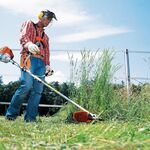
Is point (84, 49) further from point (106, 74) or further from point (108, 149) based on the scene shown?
point (108, 149)

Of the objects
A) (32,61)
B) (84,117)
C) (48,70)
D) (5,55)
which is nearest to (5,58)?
(5,55)

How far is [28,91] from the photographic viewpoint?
25.4ft

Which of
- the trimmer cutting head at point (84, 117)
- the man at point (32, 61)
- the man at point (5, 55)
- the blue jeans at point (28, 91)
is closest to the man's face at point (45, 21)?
→ the man at point (32, 61)

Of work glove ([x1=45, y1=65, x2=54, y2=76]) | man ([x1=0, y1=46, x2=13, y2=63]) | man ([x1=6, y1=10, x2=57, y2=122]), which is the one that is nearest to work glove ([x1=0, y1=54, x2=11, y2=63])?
man ([x1=0, y1=46, x2=13, y2=63])

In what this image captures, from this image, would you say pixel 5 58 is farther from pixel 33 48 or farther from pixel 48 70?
pixel 48 70

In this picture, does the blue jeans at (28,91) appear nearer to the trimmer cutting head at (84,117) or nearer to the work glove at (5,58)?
the work glove at (5,58)

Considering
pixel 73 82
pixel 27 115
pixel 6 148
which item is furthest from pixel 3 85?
pixel 6 148

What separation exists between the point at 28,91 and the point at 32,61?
0.47 metres

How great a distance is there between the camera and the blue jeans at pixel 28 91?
761 centimetres

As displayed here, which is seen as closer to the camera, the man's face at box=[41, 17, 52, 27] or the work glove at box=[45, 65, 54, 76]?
the man's face at box=[41, 17, 52, 27]

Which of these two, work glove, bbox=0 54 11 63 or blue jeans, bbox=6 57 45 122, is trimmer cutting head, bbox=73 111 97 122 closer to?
blue jeans, bbox=6 57 45 122

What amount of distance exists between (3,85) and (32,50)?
4.84m

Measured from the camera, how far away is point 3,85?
1198cm

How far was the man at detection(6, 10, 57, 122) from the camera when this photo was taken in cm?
762
